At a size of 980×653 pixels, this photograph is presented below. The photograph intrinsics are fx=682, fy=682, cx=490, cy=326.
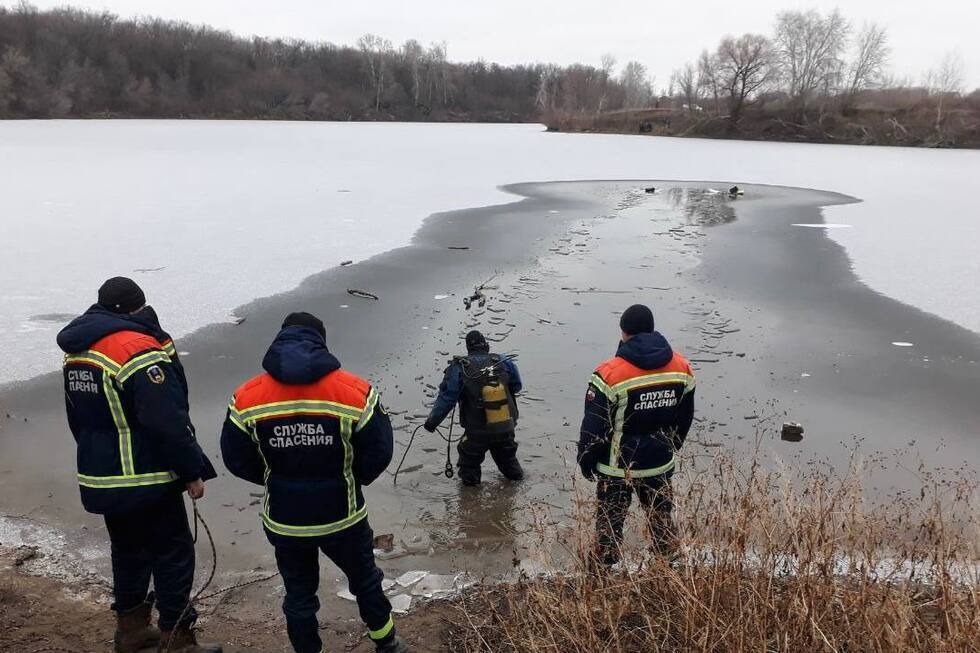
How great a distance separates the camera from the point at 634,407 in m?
3.62

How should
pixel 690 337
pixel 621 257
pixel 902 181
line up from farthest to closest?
pixel 902 181 → pixel 621 257 → pixel 690 337

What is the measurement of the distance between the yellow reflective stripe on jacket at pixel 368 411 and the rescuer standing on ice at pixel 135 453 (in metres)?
0.82

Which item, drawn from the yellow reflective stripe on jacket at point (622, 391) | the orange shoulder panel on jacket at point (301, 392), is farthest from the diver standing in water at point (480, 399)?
the orange shoulder panel on jacket at point (301, 392)

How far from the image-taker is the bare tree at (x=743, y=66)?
5453 centimetres

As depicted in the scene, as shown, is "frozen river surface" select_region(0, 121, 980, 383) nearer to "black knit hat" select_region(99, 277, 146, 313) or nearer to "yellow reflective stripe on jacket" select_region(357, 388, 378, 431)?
"black knit hat" select_region(99, 277, 146, 313)

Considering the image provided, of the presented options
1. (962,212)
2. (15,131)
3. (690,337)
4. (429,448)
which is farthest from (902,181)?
(15,131)

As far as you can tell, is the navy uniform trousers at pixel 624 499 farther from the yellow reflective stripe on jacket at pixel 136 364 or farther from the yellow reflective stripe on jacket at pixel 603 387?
the yellow reflective stripe on jacket at pixel 136 364

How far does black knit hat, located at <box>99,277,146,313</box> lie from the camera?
315cm

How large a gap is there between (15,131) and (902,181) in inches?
1724

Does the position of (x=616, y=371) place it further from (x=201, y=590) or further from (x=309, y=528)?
(x=201, y=590)

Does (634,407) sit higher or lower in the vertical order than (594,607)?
higher

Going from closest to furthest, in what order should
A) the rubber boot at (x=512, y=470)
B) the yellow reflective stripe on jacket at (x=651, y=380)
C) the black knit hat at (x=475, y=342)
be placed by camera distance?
the yellow reflective stripe on jacket at (x=651, y=380)
the black knit hat at (x=475, y=342)
the rubber boot at (x=512, y=470)

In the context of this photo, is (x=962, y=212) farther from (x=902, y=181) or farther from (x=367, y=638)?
(x=367, y=638)

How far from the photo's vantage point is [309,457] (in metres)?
2.92
